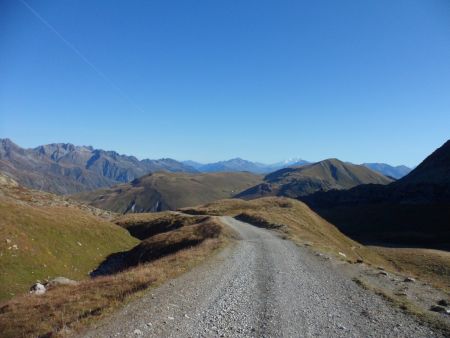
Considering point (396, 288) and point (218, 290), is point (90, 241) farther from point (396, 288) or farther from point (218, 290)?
point (396, 288)

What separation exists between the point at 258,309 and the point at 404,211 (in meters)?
160

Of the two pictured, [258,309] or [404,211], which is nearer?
[258,309]

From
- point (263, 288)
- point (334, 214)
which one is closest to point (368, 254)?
point (263, 288)

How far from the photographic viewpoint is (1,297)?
28562 millimetres

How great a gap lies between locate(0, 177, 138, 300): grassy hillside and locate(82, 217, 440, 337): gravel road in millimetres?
20010

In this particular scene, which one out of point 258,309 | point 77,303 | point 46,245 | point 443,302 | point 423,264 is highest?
point 46,245

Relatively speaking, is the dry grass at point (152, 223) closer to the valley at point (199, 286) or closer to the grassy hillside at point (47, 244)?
the grassy hillside at point (47, 244)

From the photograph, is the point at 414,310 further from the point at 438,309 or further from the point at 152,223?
the point at 152,223

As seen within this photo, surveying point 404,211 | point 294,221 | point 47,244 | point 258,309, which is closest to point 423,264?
point 294,221

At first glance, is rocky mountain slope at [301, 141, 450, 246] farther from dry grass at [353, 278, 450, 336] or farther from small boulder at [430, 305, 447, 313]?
small boulder at [430, 305, 447, 313]

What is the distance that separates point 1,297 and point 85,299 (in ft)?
53.3

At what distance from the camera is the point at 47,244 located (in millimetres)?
40594

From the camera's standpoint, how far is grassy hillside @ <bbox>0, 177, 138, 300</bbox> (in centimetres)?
3309

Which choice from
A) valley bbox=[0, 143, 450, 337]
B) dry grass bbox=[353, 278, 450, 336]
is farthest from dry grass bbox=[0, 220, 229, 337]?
dry grass bbox=[353, 278, 450, 336]
